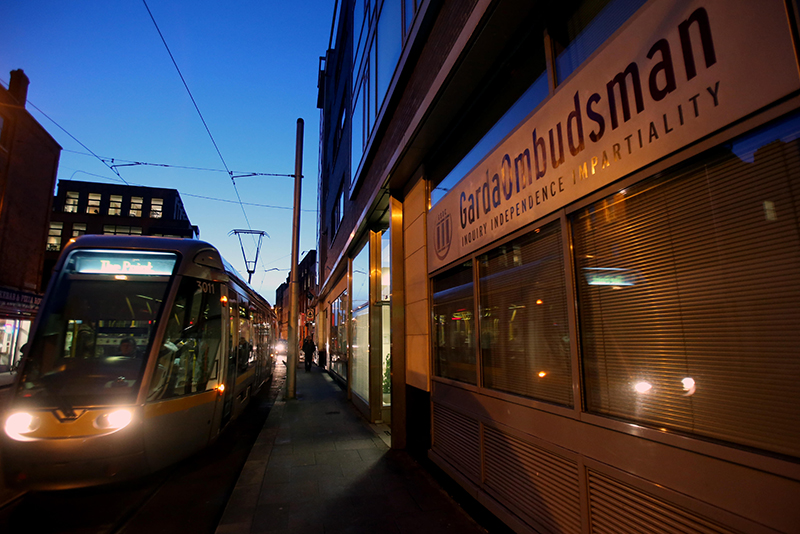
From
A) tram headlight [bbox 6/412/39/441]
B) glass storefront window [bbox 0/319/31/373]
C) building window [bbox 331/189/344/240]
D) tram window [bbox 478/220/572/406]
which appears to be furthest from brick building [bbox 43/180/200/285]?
tram window [bbox 478/220/572/406]

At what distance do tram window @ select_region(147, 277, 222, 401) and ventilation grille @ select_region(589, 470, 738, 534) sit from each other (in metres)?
4.79

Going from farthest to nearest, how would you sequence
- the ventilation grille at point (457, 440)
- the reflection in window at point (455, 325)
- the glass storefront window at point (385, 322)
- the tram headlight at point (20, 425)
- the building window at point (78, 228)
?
the building window at point (78, 228) → the glass storefront window at point (385, 322) → the reflection in window at point (455, 325) → the ventilation grille at point (457, 440) → the tram headlight at point (20, 425)

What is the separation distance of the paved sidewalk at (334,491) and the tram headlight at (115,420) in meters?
1.48

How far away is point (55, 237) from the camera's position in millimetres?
37250

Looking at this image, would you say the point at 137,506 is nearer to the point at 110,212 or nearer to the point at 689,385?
the point at 689,385

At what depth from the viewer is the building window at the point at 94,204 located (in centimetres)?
3962

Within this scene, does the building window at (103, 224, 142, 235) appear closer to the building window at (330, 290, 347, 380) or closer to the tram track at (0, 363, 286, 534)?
the building window at (330, 290, 347, 380)

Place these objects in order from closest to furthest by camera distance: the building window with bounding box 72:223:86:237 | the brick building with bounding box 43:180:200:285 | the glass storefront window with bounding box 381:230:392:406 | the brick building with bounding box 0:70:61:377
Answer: the glass storefront window with bounding box 381:230:392:406 → the brick building with bounding box 0:70:61:377 → the brick building with bounding box 43:180:200:285 → the building window with bounding box 72:223:86:237

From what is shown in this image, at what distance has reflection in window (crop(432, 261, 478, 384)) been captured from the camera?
4.96 meters

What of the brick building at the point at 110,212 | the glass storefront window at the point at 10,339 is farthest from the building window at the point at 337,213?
the brick building at the point at 110,212

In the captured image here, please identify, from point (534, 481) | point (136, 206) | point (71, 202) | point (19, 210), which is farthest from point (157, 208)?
point (534, 481)

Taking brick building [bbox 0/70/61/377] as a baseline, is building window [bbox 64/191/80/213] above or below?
above

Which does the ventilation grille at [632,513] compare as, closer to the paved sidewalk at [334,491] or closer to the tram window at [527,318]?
the tram window at [527,318]

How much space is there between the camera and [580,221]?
313 cm
